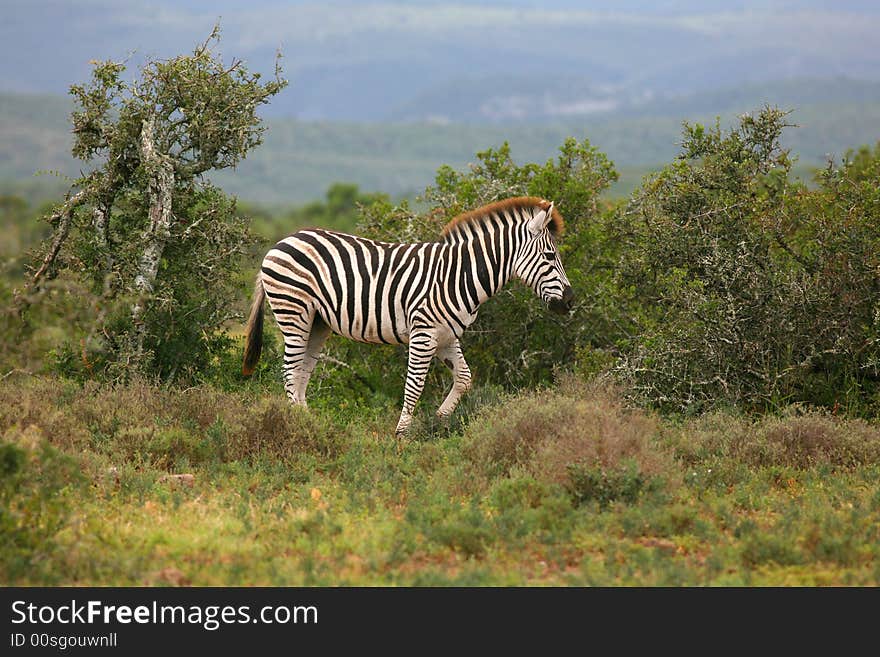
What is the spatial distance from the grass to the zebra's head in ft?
3.12

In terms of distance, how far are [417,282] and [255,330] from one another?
6.59ft

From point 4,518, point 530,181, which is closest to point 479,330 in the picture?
point 530,181

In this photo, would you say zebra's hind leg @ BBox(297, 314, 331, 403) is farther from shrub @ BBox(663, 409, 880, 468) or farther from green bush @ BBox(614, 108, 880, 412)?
shrub @ BBox(663, 409, 880, 468)

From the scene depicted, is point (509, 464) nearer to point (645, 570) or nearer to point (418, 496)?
point (418, 496)

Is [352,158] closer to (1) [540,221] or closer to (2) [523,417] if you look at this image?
(1) [540,221]

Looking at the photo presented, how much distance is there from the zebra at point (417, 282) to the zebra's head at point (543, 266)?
0.01 meters

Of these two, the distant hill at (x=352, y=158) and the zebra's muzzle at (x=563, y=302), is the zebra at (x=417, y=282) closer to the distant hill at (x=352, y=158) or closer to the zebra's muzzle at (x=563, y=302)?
the zebra's muzzle at (x=563, y=302)

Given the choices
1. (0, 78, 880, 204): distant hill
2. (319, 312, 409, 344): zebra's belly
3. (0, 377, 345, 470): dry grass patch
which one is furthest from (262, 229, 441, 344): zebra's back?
(0, 78, 880, 204): distant hill

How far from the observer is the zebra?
36.2 ft

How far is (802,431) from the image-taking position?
958 cm

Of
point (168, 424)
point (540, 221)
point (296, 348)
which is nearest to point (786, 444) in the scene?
point (540, 221)

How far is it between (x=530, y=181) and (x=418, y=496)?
6.33 metres

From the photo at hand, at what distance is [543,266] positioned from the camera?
1118 centimetres

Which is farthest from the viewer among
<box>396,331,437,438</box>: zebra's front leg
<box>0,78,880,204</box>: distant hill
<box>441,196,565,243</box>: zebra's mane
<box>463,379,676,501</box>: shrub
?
<box>0,78,880,204</box>: distant hill
